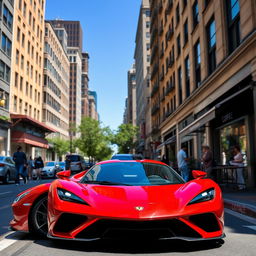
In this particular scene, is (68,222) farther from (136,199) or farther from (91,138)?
(91,138)

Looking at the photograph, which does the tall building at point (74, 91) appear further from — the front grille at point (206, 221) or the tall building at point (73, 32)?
the front grille at point (206, 221)

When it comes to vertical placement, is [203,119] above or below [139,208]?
above

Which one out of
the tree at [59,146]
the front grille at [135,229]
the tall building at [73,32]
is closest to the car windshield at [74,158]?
the front grille at [135,229]

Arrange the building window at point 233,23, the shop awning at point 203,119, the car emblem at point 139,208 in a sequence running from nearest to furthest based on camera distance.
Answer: the car emblem at point 139,208 → the shop awning at point 203,119 → the building window at point 233,23

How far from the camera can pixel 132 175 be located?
452cm

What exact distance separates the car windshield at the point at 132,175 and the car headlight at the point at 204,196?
0.67 metres

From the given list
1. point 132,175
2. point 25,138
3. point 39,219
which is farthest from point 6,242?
point 25,138

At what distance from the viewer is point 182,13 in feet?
83.1

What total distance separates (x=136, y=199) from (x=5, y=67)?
33642 mm

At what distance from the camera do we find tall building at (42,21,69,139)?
176 ft

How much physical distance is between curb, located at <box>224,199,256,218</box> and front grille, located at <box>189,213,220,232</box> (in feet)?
11.2

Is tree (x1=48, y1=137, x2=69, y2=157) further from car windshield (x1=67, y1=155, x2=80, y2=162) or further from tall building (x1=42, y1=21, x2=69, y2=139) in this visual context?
car windshield (x1=67, y1=155, x2=80, y2=162)

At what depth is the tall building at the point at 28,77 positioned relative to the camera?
37000mm

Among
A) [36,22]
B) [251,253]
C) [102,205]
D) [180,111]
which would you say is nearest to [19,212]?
→ [102,205]
